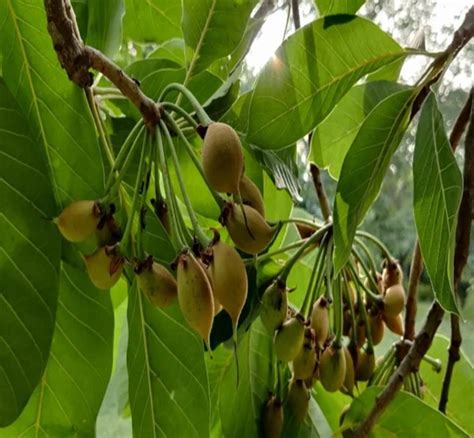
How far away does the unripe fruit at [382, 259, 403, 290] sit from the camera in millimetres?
708

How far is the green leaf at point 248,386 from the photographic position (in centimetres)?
65

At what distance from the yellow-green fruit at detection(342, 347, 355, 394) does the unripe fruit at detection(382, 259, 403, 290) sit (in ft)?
0.27

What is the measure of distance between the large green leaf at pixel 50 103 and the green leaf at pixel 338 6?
8.7 inches

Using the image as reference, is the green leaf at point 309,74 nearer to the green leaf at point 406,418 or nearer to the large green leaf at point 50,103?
the large green leaf at point 50,103

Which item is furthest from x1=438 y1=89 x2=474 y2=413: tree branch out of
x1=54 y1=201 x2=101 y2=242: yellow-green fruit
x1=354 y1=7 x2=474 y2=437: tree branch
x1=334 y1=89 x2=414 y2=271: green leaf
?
x1=54 y1=201 x2=101 y2=242: yellow-green fruit

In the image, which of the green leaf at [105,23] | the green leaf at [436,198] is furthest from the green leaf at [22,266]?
the green leaf at [436,198]

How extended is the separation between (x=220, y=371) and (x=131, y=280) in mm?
191

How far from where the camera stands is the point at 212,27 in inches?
23.3

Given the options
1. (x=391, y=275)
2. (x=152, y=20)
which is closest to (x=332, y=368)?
(x=391, y=275)

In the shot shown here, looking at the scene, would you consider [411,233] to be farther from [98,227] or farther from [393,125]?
[98,227]

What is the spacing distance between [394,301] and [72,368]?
11.3 inches

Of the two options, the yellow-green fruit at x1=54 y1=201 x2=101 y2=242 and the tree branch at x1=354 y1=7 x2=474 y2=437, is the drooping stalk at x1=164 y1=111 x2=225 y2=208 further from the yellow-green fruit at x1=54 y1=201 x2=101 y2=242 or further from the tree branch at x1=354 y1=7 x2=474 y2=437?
the tree branch at x1=354 y1=7 x2=474 y2=437

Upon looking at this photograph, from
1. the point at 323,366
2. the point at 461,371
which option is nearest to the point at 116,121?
the point at 323,366

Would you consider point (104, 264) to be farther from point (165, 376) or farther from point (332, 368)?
point (332, 368)
